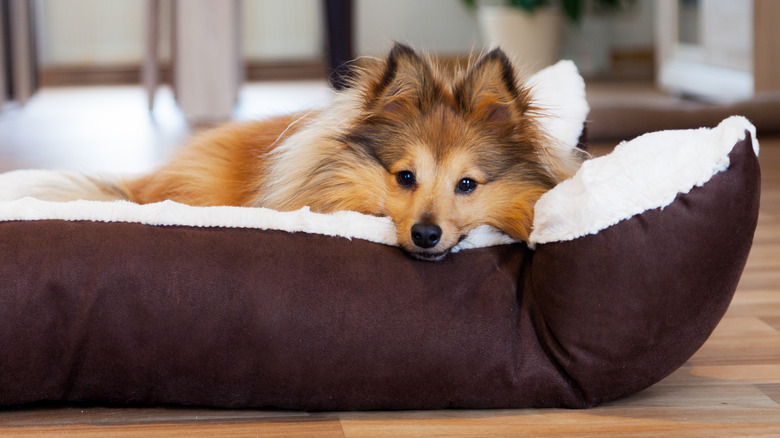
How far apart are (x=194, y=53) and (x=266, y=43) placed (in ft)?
11.1

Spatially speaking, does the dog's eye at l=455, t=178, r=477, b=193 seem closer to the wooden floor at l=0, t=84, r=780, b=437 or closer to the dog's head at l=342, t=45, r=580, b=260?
the dog's head at l=342, t=45, r=580, b=260

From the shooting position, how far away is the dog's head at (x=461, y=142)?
1.99m

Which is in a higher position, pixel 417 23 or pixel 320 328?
pixel 417 23

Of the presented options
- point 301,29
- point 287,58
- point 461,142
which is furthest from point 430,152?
point 287,58

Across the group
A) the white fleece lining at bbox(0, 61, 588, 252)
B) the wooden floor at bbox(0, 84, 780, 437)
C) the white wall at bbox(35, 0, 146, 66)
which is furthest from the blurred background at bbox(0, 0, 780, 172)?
the wooden floor at bbox(0, 84, 780, 437)

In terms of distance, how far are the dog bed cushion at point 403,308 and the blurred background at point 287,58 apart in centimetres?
79

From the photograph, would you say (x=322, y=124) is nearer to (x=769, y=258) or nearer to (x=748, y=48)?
(x=769, y=258)

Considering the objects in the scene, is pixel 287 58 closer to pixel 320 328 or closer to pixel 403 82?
pixel 403 82

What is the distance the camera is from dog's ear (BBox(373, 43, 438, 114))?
200cm

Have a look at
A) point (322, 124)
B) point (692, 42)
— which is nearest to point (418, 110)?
point (322, 124)

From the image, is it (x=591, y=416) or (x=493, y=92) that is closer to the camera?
(x=591, y=416)

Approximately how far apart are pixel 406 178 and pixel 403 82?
0.22 m

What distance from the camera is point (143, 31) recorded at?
333 inches

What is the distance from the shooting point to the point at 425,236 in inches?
69.7
